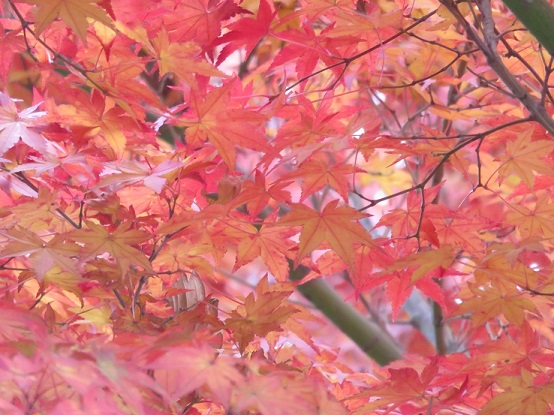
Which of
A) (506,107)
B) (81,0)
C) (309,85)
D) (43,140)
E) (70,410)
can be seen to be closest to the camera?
(70,410)

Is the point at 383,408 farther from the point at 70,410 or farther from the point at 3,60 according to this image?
the point at 3,60

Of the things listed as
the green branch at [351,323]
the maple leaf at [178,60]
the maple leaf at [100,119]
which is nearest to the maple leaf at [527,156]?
the maple leaf at [178,60]

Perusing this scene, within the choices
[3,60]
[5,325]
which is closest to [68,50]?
[3,60]

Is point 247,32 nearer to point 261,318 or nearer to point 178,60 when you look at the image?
point 178,60

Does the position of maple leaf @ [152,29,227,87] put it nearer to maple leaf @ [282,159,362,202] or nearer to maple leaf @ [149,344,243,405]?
maple leaf @ [282,159,362,202]

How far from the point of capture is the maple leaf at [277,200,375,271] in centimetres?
88

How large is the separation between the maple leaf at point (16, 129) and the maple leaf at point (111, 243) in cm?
15

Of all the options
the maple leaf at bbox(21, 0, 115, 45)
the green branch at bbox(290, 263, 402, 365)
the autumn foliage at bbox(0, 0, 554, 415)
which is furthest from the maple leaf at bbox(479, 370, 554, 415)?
the green branch at bbox(290, 263, 402, 365)

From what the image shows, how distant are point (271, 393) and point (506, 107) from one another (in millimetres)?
1217

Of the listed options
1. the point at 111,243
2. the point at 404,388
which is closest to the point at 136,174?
the point at 111,243

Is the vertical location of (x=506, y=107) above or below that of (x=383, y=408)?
above

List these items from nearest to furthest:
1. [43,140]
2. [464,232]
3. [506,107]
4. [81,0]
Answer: [81,0] < [43,140] < [464,232] < [506,107]

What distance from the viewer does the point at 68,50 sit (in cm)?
113

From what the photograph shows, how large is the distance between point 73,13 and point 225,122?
8.7 inches
